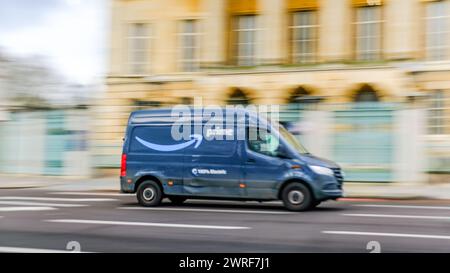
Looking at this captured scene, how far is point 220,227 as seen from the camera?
10.7m

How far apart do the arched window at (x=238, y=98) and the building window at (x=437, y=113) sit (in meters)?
8.41

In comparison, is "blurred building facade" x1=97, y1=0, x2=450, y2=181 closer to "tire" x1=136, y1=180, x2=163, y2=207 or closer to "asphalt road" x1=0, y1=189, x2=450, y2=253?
"asphalt road" x1=0, y1=189, x2=450, y2=253

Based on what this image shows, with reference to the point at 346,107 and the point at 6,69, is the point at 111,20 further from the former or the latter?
the point at 6,69

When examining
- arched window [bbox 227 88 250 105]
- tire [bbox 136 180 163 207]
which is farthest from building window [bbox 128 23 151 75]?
tire [bbox 136 180 163 207]

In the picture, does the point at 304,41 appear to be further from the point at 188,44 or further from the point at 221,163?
the point at 221,163

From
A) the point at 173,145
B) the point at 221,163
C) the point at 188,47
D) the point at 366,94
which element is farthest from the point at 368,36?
the point at 221,163

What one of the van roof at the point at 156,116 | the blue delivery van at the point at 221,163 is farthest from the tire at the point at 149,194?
the van roof at the point at 156,116

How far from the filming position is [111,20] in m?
33.7

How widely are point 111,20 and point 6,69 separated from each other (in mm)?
27613

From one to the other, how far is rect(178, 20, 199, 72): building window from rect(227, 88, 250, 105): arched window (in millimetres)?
3047

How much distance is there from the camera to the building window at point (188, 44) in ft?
108

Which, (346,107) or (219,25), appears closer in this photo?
(346,107)

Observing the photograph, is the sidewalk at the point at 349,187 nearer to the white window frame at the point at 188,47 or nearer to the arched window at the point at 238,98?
the arched window at the point at 238,98
